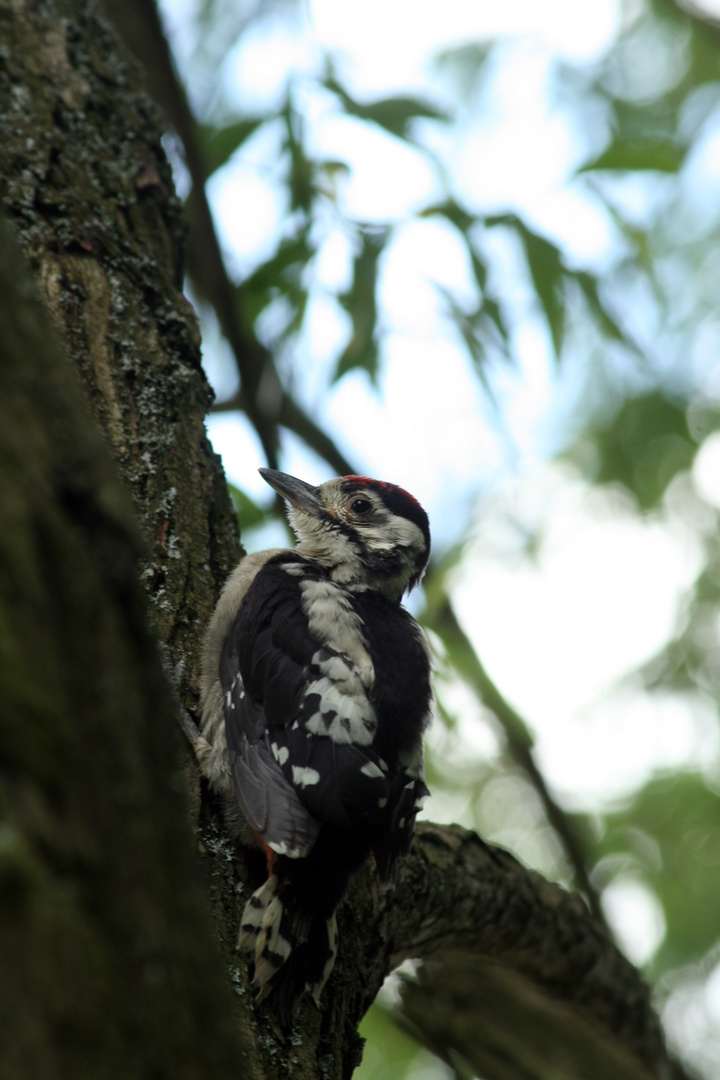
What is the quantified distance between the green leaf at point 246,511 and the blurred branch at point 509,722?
78cm

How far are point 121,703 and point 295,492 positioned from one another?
2.85 m

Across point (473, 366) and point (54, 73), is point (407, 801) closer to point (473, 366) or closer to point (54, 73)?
point (473, 366)

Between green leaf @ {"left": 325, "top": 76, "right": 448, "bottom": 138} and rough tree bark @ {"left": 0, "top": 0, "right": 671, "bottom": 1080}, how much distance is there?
78 centimetres

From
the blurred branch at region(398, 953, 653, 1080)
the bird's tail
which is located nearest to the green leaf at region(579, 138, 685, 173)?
the bird's tail

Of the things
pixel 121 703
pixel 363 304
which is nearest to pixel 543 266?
pixel 363 304

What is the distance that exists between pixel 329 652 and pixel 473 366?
4.46ft

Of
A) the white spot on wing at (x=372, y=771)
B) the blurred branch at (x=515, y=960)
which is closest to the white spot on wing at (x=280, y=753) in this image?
the white spot on wing at (x=372, y=771)

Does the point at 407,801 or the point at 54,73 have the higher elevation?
the point at 54,73

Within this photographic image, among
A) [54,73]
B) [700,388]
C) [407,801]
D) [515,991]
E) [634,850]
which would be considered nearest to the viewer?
[407,801]

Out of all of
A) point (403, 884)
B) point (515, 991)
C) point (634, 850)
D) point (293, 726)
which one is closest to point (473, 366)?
point (293, 726)

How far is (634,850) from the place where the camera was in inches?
236

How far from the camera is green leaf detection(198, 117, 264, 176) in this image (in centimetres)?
355

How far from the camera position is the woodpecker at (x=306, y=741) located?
1.94m

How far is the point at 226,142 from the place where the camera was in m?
3.55
